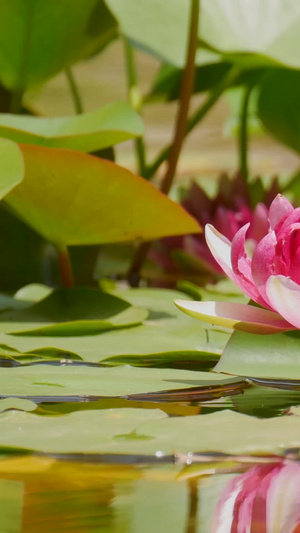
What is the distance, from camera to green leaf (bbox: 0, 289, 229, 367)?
59 centimetres

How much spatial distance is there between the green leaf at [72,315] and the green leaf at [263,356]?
0.16 meters

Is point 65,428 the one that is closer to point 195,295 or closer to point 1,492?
point 1,492

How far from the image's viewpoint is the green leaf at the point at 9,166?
0.65 meters

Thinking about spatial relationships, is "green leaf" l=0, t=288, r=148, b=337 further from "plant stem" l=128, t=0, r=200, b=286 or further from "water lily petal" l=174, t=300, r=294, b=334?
"plant stem" l=128, t=0, r=200, b=286

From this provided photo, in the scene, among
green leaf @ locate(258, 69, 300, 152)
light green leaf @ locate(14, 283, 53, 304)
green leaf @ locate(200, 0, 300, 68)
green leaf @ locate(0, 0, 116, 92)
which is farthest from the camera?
green leaf @ locate(258, 69, 300, 152)

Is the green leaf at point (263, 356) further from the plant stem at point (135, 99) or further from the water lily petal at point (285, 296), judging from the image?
the plant stem at point (135, 99)

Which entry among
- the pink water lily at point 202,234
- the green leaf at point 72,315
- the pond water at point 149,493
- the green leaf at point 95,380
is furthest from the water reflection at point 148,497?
the pink water lily at point 202,234

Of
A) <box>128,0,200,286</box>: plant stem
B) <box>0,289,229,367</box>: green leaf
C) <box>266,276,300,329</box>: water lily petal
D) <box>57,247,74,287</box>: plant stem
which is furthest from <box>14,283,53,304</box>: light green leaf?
<box>266,276,300,329</box>: water lily petal

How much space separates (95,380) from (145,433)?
0.12m

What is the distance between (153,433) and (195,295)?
0.45 metres

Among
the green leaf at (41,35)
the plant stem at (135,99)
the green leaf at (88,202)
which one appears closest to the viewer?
the green leaf at (88,202)

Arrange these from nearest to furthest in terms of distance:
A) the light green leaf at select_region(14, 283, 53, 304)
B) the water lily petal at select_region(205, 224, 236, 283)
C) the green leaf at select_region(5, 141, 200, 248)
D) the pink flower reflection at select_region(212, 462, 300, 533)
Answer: the pink flower reflection at select_region(212, 462, 300, 533)
the water lily petal at select_region(205, 224, 236, 283)
the green leaf at select_region(5, 141, 200, 248)
the light green leaf at select_region(14, 283, 53, 304)

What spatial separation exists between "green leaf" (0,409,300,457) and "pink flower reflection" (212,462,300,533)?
0.08ft

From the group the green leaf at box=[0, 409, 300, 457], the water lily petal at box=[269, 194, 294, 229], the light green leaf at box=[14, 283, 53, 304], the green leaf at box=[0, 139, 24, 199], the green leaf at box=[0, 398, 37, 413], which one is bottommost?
the light green leaf at box=[14, 283, 53, 304]
